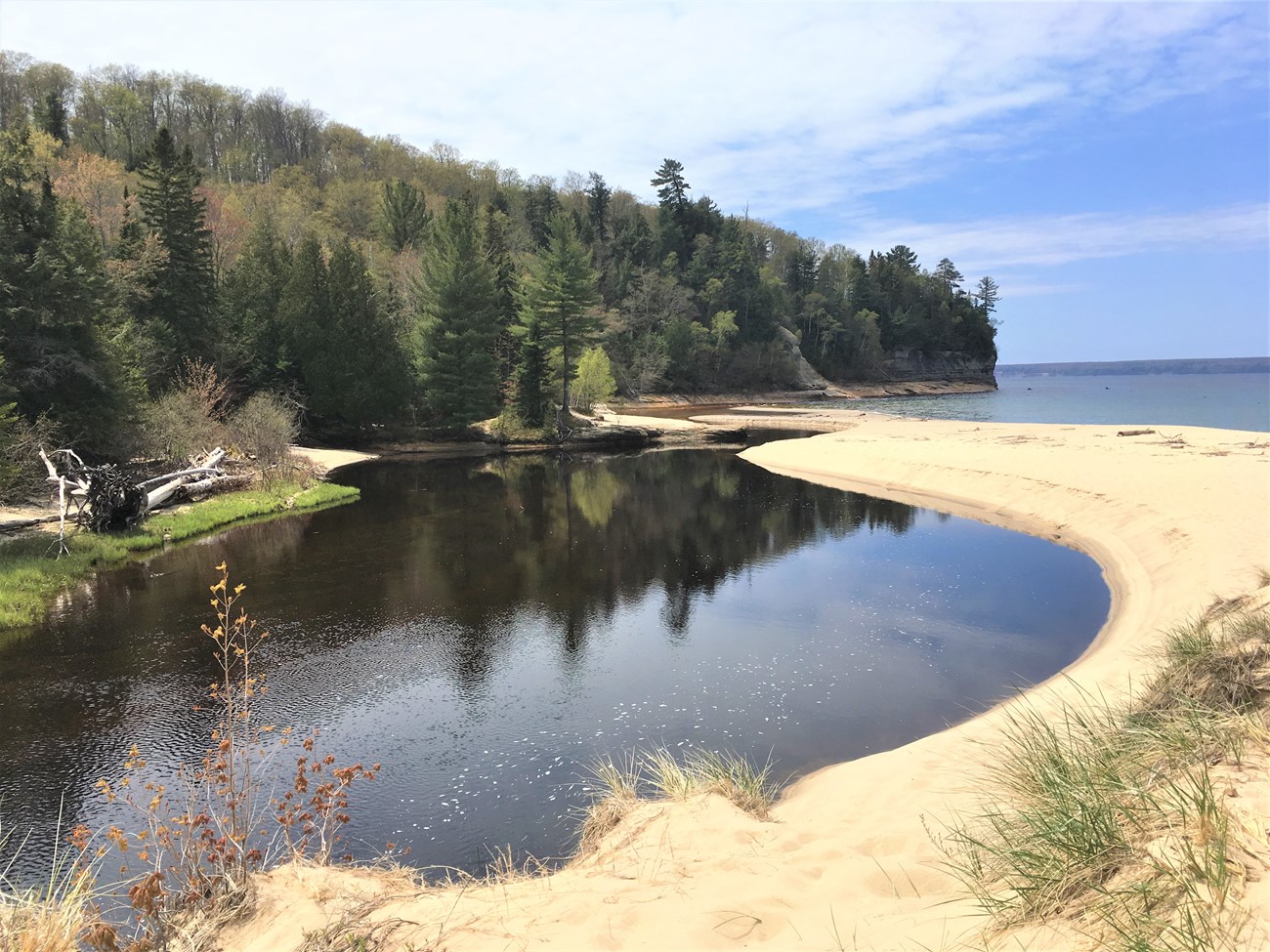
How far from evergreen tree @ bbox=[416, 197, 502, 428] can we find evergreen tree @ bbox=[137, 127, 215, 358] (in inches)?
492

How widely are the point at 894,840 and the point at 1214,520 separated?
15519mm

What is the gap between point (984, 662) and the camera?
1220cm

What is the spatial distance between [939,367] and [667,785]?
415 feet

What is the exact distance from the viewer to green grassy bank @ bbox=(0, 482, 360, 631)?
49.3ft

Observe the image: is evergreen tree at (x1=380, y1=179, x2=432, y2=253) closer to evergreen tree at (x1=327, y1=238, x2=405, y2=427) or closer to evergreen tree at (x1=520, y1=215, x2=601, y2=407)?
evergreen tree at (x1=327, y1=238, x2=405, y2=427)

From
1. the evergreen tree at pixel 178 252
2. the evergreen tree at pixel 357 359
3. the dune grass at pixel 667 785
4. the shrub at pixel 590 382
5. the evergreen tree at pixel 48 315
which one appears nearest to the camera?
the dune grass at pixel 667 785

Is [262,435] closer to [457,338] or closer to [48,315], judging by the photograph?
[48,315]

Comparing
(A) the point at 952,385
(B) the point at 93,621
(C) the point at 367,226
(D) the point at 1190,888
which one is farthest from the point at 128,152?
(A) the point at 952,385

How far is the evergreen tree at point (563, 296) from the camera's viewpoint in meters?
47.7

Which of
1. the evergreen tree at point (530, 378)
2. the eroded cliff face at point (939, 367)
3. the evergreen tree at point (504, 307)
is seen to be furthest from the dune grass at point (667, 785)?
the eroded cliff face at point (939, 367)

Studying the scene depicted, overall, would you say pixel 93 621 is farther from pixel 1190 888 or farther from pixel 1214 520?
pixel 1214 520

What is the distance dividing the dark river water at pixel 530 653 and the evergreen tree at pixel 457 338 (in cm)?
2468

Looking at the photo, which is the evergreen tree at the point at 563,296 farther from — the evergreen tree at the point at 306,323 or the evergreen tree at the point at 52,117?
the evergreen tree at the point at 52,117

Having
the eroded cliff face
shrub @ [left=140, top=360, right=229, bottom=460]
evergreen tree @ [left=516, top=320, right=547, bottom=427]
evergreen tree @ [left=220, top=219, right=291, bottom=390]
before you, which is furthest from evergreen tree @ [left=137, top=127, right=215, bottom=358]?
the eroded cliff face
